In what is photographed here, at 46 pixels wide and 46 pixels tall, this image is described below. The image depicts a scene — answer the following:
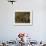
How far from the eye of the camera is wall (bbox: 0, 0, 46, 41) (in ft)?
14.9

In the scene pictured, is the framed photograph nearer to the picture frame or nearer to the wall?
the picture frame

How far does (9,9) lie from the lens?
15.0 ft

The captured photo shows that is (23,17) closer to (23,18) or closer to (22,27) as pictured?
(23,18)

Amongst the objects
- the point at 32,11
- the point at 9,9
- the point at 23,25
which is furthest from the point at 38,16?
the point at 9,9

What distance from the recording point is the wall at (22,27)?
4.55 meters

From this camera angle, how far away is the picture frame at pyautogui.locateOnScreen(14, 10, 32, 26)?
456cm

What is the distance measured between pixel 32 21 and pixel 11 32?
2.83ft

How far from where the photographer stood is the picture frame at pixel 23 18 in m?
4.56

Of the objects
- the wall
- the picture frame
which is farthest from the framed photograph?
the wall

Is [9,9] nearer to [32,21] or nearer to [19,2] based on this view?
[19,2]

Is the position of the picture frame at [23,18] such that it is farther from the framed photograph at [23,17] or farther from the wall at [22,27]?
the wall at [22,27]

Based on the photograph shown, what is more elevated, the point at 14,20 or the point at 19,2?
the point at 19,2

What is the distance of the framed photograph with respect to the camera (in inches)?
180

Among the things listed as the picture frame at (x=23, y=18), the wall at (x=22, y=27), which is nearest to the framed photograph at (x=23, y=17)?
the picture frame at (x=23, y=18)
